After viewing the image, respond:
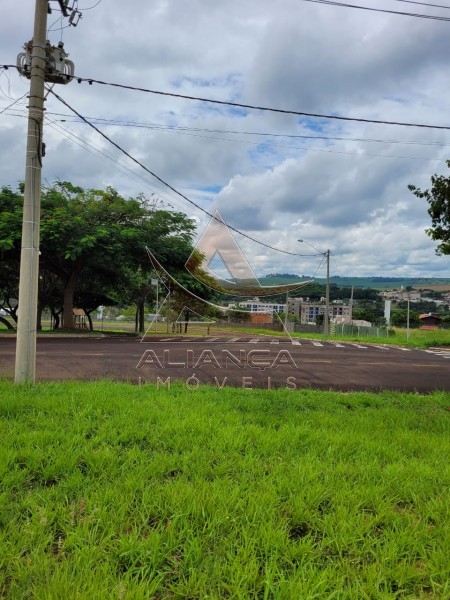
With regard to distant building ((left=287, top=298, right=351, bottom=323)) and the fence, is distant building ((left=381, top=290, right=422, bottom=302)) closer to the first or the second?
the fence

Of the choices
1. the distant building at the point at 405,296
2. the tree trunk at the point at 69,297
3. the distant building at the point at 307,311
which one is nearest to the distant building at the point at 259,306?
the distant building at the point at 307,311

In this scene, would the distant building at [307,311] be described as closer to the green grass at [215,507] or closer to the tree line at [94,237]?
the tree line at [94,237]

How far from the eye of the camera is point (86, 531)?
2480 millimetres

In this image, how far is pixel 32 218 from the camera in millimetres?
6625

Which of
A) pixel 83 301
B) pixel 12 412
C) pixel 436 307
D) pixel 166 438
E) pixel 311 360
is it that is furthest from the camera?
pixel 436 307

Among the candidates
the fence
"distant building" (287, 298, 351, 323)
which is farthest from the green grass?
the fence

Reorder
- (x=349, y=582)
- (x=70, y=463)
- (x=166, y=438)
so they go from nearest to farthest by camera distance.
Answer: (x=349, y=582), (x=70, y=463), (x=166, y=438)

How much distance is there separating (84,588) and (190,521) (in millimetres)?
765

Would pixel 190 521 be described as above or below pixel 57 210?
below

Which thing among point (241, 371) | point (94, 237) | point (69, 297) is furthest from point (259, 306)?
point (69, 297)

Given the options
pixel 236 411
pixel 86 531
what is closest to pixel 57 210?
pixel 236 411

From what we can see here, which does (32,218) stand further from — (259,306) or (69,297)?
(69,297)

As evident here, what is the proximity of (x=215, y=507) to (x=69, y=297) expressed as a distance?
22.1 meters

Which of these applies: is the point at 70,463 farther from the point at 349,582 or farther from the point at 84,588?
the point at 349,582
